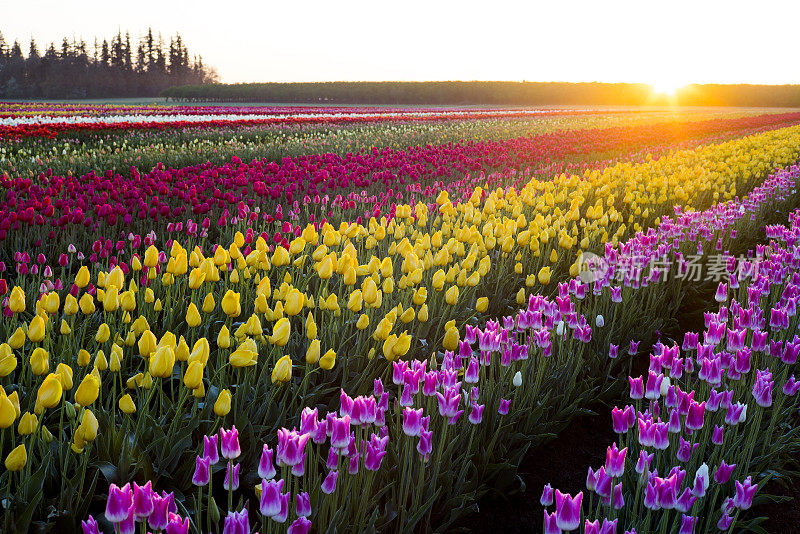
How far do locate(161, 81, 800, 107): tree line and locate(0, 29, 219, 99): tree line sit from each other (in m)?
7.84

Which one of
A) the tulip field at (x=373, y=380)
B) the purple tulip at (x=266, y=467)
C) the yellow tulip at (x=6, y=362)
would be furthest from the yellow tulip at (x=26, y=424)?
the purple tulip at (x=266, y=467)

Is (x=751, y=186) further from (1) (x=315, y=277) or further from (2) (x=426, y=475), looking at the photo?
(2) (x=426, y=475)

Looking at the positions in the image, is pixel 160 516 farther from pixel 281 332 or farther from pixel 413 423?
pixel 281 332

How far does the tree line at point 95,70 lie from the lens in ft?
223

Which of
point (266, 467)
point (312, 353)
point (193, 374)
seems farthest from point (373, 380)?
point (266, 467)

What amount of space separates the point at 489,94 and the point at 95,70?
156 ft

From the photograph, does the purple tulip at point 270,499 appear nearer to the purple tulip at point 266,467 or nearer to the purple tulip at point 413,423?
the purple tulip at point 266,467

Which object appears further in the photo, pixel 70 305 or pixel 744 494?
pixel 70 305

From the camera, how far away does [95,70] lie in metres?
71.7

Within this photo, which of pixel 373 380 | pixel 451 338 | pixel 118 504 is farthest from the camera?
pixel 373 380

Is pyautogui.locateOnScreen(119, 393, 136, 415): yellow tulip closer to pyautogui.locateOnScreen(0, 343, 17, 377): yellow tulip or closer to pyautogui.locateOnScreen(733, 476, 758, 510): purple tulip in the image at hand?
pyautogui.locateOnScreen(0, 343, 17, 377): yellow tulip

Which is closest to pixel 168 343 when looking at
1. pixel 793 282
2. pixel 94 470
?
pixel 94 470

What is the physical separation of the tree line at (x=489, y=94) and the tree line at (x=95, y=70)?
7.84m

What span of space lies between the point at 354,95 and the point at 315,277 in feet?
209
